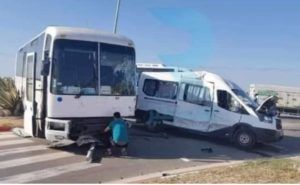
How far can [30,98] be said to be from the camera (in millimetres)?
14125

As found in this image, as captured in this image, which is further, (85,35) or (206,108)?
(206,108)

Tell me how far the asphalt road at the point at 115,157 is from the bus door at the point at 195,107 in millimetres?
585

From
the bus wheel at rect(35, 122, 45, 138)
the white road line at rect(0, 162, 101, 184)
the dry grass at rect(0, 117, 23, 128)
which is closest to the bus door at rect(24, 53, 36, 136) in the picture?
the bus wheel at rect(35, 122, 45, 138)

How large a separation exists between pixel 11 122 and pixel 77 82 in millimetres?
7590

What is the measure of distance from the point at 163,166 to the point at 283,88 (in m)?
31.0

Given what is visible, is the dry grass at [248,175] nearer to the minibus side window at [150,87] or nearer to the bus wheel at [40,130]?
the bus wheel at [40,130]

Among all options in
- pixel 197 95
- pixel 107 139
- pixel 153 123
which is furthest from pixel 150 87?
pixel 107 139

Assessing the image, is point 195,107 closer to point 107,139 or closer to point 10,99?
point 107,139

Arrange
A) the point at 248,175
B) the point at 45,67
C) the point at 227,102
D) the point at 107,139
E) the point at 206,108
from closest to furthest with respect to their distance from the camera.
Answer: the point at 248,175 → the point at 45,67 → the point at 107,139 → the point at 227,102 → the point at 206,108

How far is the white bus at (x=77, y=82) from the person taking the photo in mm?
12719

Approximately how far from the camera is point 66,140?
13070mm

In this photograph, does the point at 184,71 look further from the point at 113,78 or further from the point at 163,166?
the point at 163,166

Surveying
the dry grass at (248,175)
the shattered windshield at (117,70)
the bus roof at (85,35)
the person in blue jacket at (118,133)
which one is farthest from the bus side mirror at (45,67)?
the dry grass at (248,175)

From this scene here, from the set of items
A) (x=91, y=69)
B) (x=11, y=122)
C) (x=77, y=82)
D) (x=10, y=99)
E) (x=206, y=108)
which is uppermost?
(x=91, y=69)
